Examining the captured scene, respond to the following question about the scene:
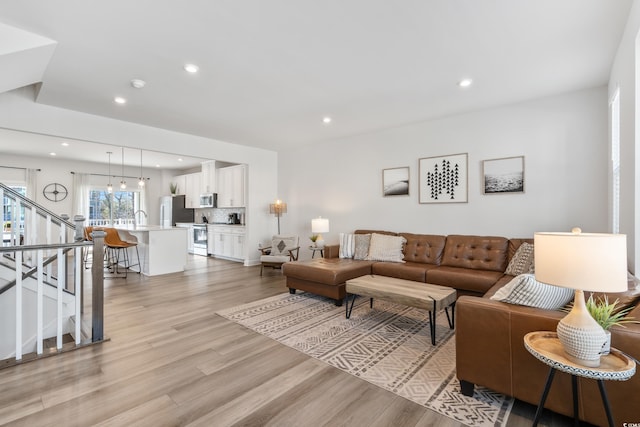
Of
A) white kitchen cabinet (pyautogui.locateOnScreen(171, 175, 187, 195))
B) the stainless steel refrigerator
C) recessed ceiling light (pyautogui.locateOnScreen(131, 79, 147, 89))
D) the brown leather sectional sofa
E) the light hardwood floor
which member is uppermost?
recessed ceiling light (pyautogui.locateOnScreen(131, 79, 147, 89))

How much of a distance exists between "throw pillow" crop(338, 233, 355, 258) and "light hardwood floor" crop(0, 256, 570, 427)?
234cm

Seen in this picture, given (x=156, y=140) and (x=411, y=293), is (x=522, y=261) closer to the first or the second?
(x=411, y=293)

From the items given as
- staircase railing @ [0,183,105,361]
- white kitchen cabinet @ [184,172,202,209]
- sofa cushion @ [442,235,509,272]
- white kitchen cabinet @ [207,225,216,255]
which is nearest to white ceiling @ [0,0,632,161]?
staircase railing @ [0,183,105,361]

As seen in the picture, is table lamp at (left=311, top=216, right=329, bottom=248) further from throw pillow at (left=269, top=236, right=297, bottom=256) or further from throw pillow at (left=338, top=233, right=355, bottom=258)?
throw pillow at (left=269, top=236, right=297, bottom=256)

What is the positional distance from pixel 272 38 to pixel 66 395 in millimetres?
3048

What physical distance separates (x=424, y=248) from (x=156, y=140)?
15.7 ft

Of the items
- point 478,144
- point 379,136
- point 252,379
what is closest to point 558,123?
point 478,144

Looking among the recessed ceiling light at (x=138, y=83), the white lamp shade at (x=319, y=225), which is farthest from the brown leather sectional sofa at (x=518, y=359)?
the recessed ceiling light at (x=138, y=83)

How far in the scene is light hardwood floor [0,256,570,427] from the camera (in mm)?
1778

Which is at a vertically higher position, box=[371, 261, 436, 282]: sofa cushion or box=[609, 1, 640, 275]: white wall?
box=[609, 1, 640, 275]: white wall

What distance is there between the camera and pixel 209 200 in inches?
309

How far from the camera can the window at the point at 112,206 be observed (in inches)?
344

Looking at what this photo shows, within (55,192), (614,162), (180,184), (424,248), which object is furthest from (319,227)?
(55,192)

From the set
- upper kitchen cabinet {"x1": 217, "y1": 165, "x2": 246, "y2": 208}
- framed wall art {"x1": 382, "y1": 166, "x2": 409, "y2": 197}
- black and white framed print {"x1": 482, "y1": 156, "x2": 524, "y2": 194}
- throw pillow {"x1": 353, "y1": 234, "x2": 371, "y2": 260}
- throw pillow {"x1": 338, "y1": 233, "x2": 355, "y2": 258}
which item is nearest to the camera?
black and white framed print {"x1": 482, "y1": 156, "x2": 524, "y2": 194}
